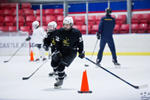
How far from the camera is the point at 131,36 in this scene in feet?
36.3

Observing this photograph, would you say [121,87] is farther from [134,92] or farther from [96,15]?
[96,15]

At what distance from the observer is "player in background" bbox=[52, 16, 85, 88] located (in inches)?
182

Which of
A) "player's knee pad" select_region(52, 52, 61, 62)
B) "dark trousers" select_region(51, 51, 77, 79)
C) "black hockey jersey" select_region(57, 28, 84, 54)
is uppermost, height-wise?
"black hockey jersey" select_region(57, 28, 84, 54)

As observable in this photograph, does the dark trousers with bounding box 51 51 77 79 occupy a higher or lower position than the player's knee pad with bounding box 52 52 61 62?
lower

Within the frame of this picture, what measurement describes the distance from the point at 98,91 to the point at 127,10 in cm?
1036

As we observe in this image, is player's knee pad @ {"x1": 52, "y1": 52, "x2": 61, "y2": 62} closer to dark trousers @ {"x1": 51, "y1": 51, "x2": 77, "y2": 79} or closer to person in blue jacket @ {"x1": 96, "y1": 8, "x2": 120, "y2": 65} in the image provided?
dark trousers @ {"x1": 51, "y1": 51, "x2": 77, "y2": 79}

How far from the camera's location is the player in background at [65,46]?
4.63m

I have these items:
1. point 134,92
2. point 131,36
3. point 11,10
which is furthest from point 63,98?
point 11,10

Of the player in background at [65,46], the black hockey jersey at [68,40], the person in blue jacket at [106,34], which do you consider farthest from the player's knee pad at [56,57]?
the person in blue jacket at [106,34]

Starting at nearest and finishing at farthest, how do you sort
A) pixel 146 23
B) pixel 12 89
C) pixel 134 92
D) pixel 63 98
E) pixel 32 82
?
pixel 63 98 → pixel 134 92 → pixel 12 89 → pixel 32 82 → pixel 146 23

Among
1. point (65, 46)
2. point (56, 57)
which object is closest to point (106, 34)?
point (65, 46)

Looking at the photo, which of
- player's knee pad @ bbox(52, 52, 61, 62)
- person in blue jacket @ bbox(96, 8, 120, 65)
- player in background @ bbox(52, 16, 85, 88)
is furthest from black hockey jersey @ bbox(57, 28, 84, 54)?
person in blue jacket @ bbox(96, 8, 120, 65)

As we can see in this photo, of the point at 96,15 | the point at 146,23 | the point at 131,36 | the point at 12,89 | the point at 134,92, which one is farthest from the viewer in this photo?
the point at 96,15

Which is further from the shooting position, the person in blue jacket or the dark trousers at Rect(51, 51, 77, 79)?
the person in blue jacket
